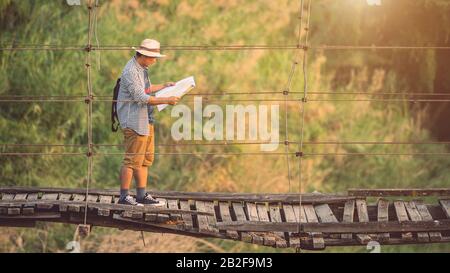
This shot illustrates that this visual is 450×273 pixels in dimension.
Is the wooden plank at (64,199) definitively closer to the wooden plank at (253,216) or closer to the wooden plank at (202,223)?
the wooden plank at (202,223)

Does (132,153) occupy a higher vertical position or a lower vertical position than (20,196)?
higher

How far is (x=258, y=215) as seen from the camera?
29.1ft

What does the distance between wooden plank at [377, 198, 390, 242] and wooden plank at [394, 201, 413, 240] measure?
55mm

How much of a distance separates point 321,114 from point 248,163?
0.86 metres

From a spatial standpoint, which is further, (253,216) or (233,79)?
(233,79)

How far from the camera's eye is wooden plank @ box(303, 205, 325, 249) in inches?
336

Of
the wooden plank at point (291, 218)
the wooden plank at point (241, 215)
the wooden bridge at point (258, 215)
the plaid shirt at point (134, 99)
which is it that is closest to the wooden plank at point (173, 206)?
the wooden bridge at point (258, 215)

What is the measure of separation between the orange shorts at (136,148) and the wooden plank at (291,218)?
2.79 ft

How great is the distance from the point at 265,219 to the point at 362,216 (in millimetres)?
532

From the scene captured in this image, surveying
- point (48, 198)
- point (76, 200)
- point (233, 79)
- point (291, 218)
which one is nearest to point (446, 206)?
point (291, 218)

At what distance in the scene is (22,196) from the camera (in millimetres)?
8891

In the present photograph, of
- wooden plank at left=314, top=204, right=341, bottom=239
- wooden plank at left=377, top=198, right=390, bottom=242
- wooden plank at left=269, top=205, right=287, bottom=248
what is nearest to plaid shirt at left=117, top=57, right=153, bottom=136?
wooden plank at left=269, top=205, right=287, bottom=248

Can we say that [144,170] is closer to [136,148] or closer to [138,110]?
[136,148]
